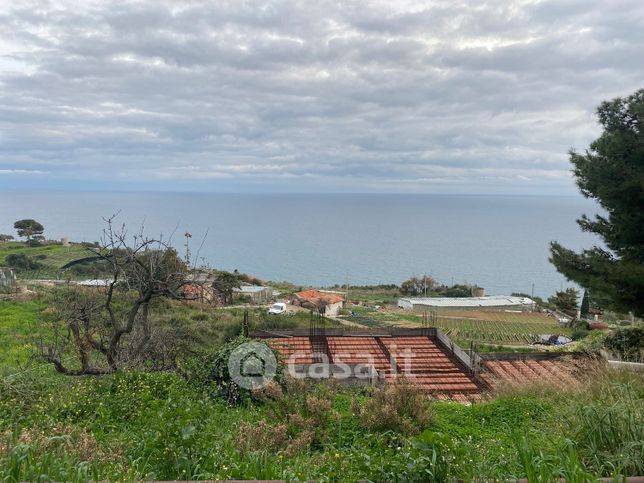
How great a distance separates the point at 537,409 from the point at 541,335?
664 inches

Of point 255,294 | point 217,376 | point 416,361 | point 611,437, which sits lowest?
point 255,294

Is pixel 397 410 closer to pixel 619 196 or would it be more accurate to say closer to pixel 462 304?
pixel 619 196

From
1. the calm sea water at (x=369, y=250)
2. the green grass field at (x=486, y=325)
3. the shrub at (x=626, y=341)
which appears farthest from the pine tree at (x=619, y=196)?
the calm sea water at (x=369, y=250)

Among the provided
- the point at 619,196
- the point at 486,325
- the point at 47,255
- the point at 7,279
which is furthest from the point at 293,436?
the point at 47,255

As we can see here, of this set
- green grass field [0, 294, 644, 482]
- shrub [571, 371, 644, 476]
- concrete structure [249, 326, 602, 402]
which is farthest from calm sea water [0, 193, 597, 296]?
shrub [571, 371, 644, 476]

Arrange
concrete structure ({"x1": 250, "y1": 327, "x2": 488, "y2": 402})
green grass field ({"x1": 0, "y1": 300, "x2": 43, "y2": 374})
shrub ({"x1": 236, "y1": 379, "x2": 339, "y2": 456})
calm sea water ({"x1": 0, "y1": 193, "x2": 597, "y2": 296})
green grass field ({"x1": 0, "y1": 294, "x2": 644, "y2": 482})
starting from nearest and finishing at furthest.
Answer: green grass field ({"x1": 0, "y1": 294, "x2": 644, "y2": 482}), shrub ({"x1": 236, "y1": 379, "x2": 339, "y2": 456}), concrete structure ({"x1": 250, "y1": 327, "x2": 488, "y2": 402}), green grass field ({"x1": 0, "y1": 300, "x2": 43, "y2": 374}), calm sea water ({"x1": 0, "y1": 193, "x2": 597, "y2": 296})

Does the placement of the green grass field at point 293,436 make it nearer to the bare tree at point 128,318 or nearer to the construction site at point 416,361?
the bare tree at point 128,318

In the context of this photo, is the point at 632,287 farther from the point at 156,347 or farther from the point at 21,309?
the point at 21,309

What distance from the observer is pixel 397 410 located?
4.91m

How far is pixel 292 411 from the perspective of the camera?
488 centimetres

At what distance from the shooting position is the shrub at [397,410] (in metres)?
4.66

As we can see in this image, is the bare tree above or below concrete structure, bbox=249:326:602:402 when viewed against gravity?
above

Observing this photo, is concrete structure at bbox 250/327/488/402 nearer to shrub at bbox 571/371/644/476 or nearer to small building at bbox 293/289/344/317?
shrub at bbox 571/371/644/476

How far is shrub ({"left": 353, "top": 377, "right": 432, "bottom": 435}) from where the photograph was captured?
466 centimetres
